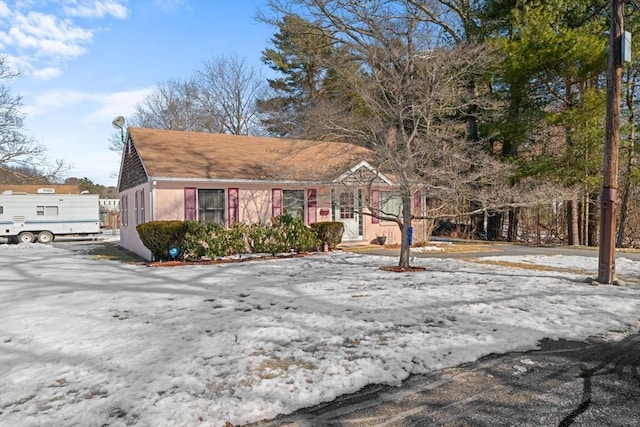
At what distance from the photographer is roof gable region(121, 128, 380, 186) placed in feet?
40.0

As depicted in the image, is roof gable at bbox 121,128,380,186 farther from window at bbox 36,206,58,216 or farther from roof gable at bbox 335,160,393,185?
window at bbox 36,206,58,216

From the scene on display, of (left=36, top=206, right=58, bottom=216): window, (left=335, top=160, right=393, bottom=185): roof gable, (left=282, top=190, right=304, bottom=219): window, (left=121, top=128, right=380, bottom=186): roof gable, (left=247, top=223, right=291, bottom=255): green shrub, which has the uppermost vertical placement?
(left=121, top=128, right=380, bottom=186): roof gable

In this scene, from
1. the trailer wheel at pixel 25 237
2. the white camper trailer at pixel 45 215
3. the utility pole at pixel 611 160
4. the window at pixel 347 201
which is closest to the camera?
the utility pole at pixel 611 160

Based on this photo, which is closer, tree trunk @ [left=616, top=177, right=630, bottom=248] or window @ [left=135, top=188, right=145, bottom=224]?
window @ [left=135, top=188, right=145, bottom=224]

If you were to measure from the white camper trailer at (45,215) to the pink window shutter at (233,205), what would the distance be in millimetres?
12237

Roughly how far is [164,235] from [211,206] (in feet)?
8.12

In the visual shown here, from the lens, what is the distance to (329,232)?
1409 centimetres

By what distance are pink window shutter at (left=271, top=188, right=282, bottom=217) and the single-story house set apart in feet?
0.12

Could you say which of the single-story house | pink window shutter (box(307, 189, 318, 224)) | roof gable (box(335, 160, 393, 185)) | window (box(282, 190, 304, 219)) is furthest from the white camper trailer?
roof gable (box(335, 160, 393, 185))

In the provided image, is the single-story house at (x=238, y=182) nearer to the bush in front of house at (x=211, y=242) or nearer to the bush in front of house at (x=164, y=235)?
the bush in front of house at (x=164, y=235)

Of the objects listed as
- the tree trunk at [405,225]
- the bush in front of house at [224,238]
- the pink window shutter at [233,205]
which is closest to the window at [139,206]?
the bush in front of house at [224,238]

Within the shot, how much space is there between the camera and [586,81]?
49.0 ft

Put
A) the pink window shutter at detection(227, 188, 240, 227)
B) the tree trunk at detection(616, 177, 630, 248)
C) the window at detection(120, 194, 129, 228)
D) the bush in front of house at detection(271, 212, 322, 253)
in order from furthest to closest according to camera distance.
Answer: the window at detection(120, 194, 129, 228)
the tree trunk at detection(616, 177, 630, 248)
the pink window shutter at detection(227, 188, 240, 227)
the bush in front of house at detection(271, 212, 322, 253)

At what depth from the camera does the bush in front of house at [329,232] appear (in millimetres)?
14086
